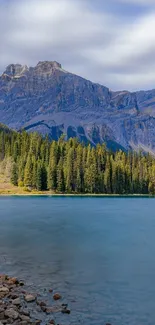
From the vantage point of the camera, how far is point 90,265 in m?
40.5

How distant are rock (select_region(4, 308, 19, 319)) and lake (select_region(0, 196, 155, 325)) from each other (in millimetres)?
3029

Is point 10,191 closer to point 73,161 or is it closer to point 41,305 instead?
point 73,161

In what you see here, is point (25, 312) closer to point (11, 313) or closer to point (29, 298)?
point (11, 313)

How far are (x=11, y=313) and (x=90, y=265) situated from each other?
16.9m

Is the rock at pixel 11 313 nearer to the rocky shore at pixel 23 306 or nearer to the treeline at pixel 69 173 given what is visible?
the rocky shore at pixel 23 306

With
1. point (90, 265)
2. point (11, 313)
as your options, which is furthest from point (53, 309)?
point (90, 265)

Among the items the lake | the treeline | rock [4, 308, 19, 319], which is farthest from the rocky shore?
the treeline

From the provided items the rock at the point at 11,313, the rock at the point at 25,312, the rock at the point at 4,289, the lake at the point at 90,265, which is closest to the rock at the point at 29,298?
the rock at the point at 25,312

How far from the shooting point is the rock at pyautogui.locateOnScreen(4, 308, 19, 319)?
79.2 feet

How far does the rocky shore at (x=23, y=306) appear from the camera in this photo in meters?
24.1

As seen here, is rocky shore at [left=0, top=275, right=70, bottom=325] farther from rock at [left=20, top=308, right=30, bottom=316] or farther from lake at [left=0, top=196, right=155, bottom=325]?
lake at [left=0, top=196, right=155, bottom=325]

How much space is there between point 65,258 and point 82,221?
36.6 metres

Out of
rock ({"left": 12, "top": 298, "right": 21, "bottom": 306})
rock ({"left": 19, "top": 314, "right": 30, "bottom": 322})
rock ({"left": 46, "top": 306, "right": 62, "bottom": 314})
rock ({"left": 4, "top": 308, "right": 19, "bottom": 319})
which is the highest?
rock ({"left": 4, "top": 308, "right": 19, "bottom": 319})

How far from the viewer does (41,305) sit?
27594 mm
